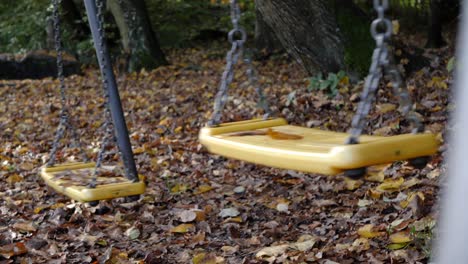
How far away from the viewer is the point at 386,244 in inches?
125

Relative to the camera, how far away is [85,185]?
3.54m

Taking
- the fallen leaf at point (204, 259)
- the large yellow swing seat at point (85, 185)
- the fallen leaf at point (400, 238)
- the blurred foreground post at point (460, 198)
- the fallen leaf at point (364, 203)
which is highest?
the blurred foreground post at point (460, 198)

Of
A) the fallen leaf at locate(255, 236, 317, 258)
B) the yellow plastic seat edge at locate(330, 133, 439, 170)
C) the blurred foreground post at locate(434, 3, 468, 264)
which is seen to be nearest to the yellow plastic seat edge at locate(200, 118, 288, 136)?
the fallen leaf at locate(255, 236, 317, 258)

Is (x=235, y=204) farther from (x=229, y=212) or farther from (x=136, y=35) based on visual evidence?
(x=136, y=35)

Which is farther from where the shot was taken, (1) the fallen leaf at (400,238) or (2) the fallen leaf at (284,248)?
(2) the fallen leaf at (284,248)

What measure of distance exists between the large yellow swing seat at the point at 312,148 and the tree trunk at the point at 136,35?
866 centimetres

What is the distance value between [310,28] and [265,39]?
546 centimetres

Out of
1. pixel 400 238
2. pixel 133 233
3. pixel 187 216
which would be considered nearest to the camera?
pixel 400 238

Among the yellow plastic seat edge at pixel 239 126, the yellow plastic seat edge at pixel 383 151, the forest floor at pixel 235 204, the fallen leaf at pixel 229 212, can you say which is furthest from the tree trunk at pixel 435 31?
the yellow plastic seat edge at pixel 383 151

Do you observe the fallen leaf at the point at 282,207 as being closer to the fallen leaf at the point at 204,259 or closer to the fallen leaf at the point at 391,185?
the fallen leaf at the point at 391,185

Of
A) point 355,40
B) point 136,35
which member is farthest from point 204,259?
point 136,35

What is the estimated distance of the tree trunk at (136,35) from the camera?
11.3 metres

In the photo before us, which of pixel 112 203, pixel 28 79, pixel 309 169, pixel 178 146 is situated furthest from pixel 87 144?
pixel 28 79

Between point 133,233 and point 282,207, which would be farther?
point 282,207
